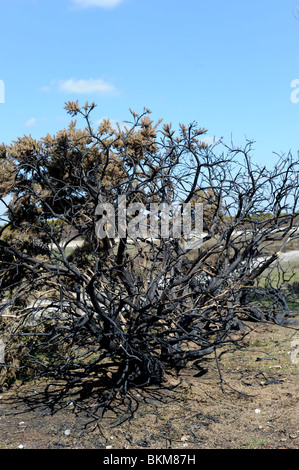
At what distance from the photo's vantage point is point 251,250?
7.52m

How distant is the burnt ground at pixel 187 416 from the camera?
4.29 metres

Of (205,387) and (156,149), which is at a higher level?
(156,149)

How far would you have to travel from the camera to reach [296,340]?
24.5 ft

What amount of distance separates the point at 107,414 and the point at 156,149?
396 cm

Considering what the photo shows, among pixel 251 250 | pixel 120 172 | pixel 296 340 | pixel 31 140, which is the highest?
pixel 31 140

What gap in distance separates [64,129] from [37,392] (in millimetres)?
4223

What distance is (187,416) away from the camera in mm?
4773

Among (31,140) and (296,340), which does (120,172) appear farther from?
(296,340)

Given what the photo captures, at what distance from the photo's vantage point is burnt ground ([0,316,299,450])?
429cm

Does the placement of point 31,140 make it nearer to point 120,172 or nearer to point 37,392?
point 120,172
